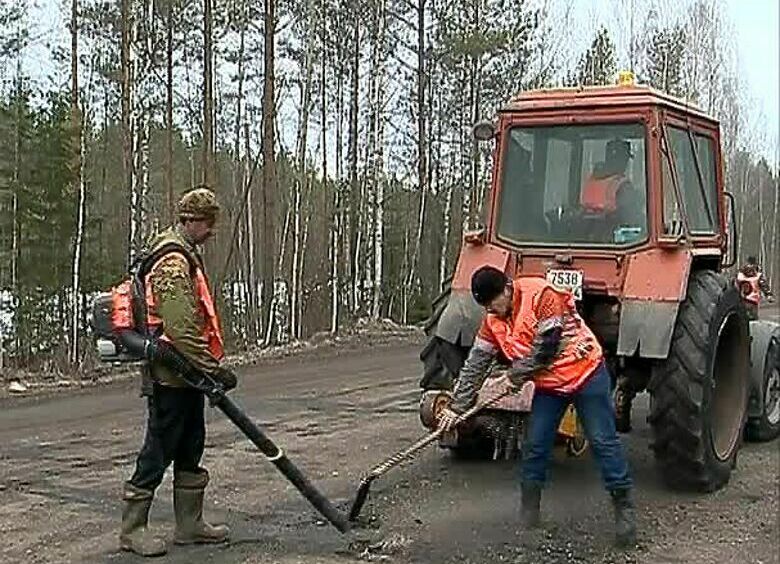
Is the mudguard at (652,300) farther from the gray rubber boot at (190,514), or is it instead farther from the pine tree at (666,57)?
the pine tree at (666,57)

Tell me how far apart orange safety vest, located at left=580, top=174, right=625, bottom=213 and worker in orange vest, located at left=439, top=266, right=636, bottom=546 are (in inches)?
68.7

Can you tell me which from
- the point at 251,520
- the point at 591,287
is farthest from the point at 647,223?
the point at 251,520

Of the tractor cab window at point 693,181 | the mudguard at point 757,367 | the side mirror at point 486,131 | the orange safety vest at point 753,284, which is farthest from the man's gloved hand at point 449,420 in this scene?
the orange safety vest at point 753,284

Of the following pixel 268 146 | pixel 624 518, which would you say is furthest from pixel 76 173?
pixel 624 518

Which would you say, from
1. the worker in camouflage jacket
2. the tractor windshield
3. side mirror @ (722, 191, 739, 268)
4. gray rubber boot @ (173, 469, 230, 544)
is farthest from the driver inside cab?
gray rubber boot @ (173, 469, 230, 544)

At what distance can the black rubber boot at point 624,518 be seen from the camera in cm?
626

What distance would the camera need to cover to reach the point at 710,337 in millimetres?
7402

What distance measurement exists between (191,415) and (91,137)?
754 inches

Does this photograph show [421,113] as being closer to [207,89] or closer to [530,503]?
[207,89]

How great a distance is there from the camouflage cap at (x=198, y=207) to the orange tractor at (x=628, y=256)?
7.01 ft

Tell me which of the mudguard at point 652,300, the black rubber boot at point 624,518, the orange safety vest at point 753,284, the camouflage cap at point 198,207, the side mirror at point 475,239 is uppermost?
the camouflage cap at point 198,207

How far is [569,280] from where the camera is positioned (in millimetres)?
7785

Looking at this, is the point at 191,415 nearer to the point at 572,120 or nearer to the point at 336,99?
the point at 572,120

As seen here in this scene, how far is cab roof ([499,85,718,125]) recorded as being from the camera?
802 cm
